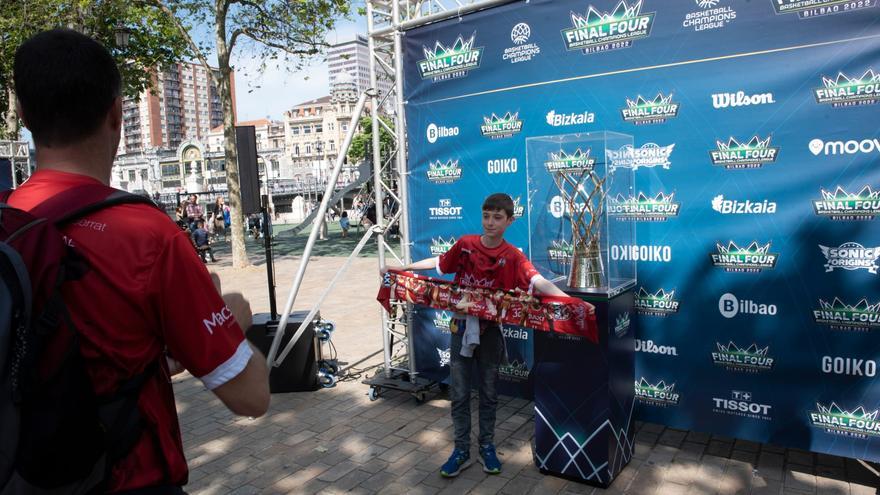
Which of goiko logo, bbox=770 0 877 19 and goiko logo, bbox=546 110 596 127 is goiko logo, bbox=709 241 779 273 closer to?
goiko logo, bbox=546 110 596 127

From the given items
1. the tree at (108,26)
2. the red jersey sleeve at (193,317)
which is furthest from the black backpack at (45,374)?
the tree at (108,26)

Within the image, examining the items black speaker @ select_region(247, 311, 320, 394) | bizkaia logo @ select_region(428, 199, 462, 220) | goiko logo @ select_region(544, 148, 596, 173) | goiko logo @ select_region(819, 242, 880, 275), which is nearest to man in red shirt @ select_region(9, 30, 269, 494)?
goiko logo @ select_region(544, 148, 596, 173)

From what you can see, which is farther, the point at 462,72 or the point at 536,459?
the point at 462,72

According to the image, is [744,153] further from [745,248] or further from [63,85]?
[63,85]

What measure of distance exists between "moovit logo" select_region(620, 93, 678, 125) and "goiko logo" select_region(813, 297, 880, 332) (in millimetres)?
1653

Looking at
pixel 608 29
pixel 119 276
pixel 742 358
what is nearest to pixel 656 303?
pixel 742 358

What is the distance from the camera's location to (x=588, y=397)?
13.3 feet

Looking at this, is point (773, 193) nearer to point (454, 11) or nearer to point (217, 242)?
point (454, 11)

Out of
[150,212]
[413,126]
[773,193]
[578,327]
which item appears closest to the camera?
[150,212]

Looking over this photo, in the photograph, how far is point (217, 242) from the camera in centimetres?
2616

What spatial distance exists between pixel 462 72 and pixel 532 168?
130cm

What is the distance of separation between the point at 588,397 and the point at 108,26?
16.7 meters

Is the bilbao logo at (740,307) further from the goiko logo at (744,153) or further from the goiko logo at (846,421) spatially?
the goiko logo at (744,153)

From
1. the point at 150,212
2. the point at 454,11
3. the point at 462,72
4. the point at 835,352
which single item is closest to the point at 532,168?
the point at 462,72
